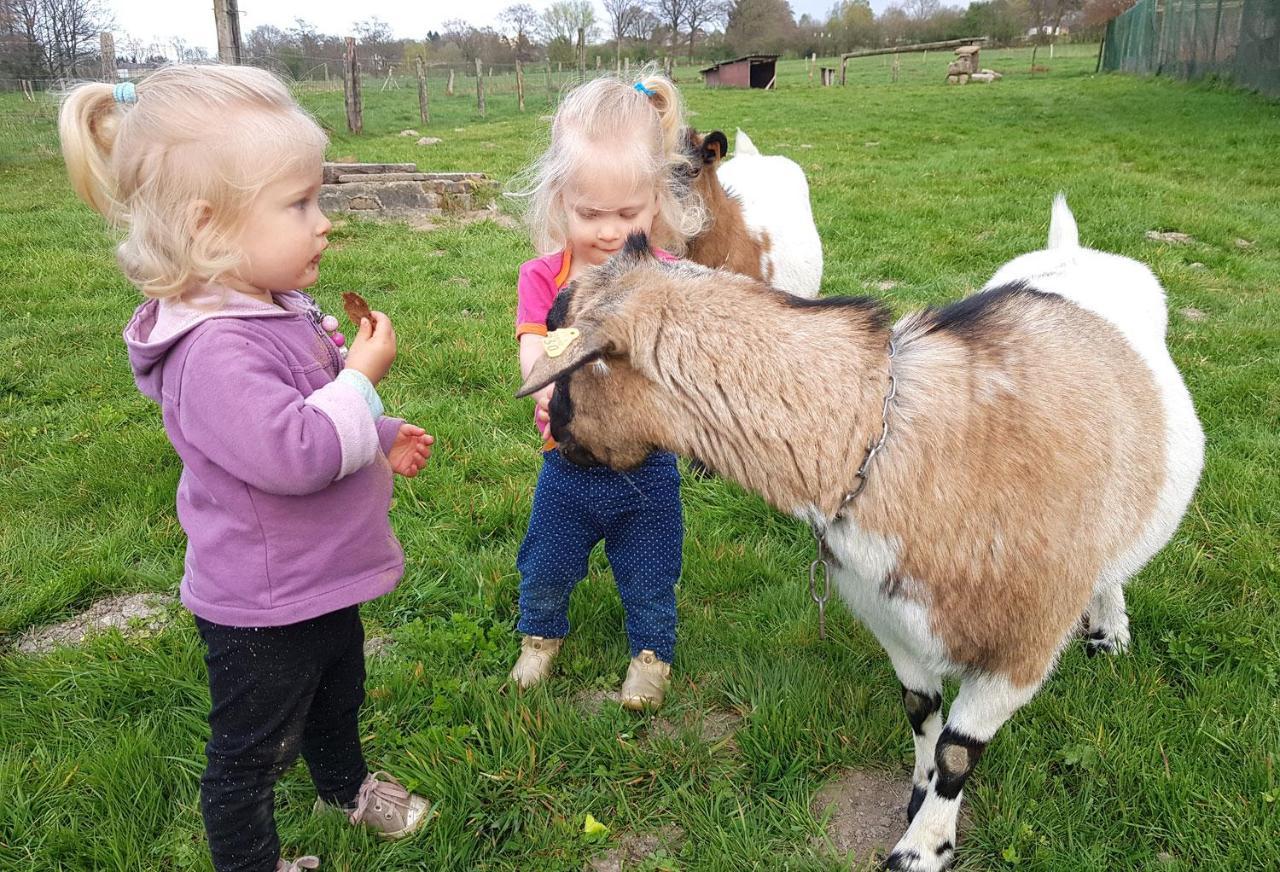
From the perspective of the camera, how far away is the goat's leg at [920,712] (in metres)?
2.28

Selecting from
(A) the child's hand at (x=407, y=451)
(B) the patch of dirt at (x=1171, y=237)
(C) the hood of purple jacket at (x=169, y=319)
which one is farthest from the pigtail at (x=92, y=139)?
(B) the patch of dirt at (x=1171, y=237)

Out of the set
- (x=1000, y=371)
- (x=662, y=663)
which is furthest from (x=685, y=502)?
(x=1000, y=371)

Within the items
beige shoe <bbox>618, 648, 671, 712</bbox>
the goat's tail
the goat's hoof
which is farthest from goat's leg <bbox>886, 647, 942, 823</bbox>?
the goat's tail

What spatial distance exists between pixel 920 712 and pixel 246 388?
193 centimetres

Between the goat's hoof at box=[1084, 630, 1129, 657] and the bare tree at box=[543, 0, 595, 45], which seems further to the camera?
the bare tree at box=[543, 0, 595, 45]

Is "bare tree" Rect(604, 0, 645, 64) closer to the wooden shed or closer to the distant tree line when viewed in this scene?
the distant tree line

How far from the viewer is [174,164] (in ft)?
5.31

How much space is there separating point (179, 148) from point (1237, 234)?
934 cm

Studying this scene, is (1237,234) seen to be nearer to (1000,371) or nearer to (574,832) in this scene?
(1000,371)

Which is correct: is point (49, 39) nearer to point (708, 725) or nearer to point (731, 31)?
point (708, 725)

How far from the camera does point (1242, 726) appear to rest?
8.11 ft

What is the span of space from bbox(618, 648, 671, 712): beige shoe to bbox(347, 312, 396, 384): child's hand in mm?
1373

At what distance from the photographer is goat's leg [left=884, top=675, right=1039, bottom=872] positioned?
6.71 feet

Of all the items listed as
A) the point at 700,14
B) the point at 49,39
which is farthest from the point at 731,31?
the point at 49,39
